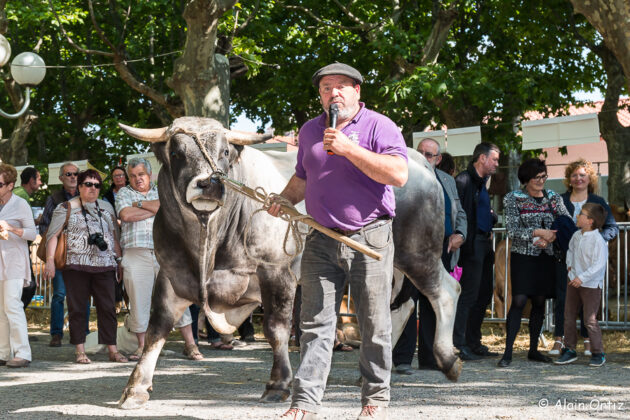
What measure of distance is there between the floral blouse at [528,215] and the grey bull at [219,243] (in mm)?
1977

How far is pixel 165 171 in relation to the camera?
20.2 feet

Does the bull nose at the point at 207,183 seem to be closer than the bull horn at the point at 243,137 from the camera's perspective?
Yes

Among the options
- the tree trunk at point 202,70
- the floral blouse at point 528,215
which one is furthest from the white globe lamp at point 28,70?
the floral blouse at point 528,215

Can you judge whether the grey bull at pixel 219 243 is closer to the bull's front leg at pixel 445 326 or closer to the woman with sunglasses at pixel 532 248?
the bull's front leg at pixel 445 326

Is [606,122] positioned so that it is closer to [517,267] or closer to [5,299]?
[517,267]

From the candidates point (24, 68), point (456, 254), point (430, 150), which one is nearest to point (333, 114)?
point (430, 150)

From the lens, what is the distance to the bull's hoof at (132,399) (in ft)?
19.1

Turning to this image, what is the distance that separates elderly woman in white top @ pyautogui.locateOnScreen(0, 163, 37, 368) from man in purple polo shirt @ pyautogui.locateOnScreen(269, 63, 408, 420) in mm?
4691

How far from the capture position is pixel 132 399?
588cm

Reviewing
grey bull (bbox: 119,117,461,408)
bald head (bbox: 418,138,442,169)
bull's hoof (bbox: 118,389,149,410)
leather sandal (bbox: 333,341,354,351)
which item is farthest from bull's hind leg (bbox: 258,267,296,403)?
leather sandal (bbox: 333,341,354,351)

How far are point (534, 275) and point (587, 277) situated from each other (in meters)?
0.56

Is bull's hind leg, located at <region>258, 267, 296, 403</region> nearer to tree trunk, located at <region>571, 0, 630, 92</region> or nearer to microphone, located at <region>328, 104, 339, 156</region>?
microphone, located at <region>328, 104, 339, 156</region>

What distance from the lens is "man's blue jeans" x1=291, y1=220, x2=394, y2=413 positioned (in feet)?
15.4

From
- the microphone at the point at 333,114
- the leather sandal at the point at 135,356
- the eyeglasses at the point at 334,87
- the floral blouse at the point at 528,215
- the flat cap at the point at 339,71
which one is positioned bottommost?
the leather sandal at the point at 135,356
